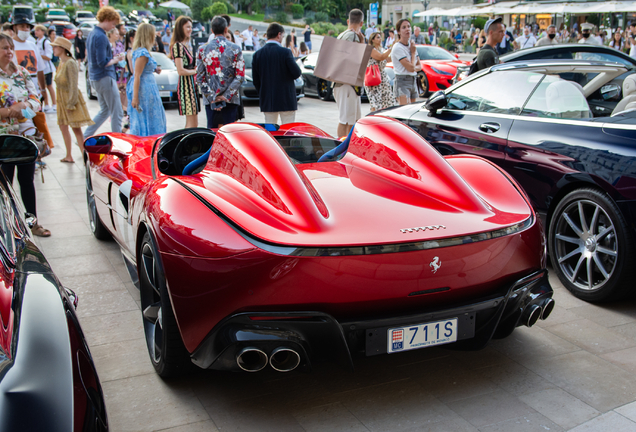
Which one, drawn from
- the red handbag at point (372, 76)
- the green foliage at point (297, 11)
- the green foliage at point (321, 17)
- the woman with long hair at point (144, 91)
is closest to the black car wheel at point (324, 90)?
the red handbag at point (372, 76)

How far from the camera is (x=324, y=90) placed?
15977 mm

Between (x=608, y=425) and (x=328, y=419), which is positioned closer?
(x=608, y=425)

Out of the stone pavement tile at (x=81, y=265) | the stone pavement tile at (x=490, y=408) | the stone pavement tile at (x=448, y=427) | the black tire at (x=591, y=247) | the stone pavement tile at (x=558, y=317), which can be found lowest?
the stone pavement tile at (x=81, y=265)

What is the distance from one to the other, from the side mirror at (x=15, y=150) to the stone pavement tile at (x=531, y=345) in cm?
256

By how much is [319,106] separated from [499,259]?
41.8 feet

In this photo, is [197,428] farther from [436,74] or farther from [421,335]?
[436,74]

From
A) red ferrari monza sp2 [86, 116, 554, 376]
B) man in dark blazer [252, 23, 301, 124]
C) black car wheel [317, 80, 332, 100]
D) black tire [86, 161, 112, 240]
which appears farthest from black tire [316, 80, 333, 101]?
red ferrari monza sp2 [86, 116, 554, 376]

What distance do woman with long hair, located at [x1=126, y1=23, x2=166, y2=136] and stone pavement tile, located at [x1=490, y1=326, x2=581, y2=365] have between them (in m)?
5.77

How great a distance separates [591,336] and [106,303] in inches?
119

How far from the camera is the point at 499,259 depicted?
2.62m

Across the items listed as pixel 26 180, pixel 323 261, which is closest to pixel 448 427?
pixel 323 261

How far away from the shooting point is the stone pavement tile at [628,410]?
2.57 m

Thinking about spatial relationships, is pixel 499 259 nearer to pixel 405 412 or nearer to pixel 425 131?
pixel 405 412

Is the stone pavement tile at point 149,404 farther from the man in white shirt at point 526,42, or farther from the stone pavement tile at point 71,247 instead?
the man in white shirt at point 526,42
